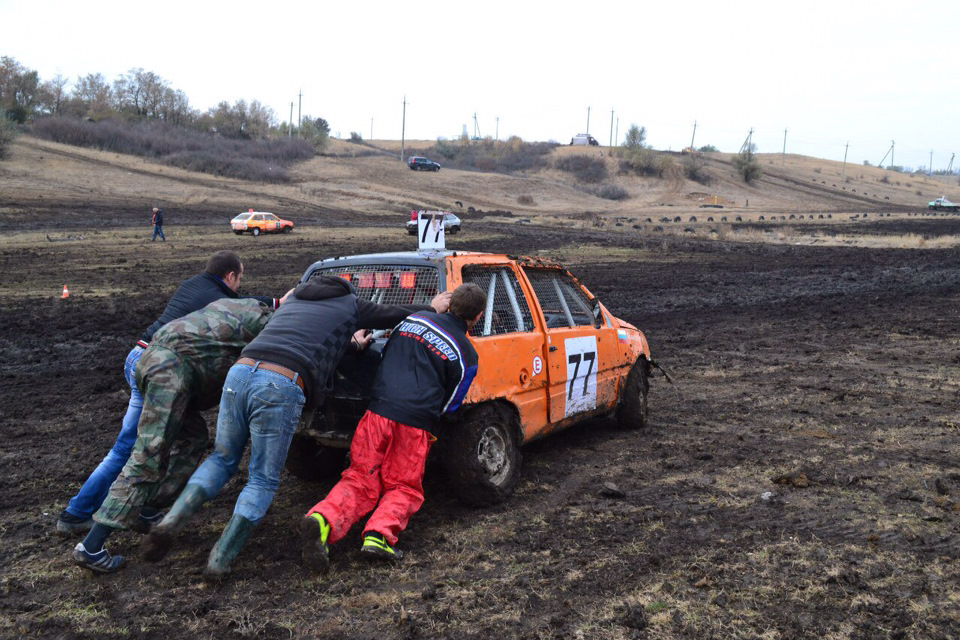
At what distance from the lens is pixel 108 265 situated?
22016 millimetres

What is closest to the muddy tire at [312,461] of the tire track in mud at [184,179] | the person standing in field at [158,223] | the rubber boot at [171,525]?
the rubber boot at [171,525]

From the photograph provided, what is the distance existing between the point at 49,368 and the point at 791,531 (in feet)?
30.4

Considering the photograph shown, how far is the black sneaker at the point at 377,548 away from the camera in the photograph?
4.56 m

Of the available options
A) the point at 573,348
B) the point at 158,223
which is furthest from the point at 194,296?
the point at 158,223

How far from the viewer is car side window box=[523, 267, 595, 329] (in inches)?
260

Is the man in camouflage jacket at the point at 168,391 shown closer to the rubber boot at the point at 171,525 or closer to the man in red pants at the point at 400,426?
the rubber boot at the point at 171,525

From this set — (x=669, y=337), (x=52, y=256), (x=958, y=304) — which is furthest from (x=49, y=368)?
(x=958, y=304)

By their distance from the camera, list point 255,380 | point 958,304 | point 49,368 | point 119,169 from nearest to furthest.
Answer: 1. point 255,380
2. point 49,368
3. point 958,304
4. point 119,169

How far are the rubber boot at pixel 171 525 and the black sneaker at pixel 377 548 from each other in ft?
3.13

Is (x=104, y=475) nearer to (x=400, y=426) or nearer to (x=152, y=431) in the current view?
(x=152, y=431)

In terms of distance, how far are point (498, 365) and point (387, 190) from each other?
200ft

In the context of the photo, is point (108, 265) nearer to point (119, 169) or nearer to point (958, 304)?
point (958, 304)

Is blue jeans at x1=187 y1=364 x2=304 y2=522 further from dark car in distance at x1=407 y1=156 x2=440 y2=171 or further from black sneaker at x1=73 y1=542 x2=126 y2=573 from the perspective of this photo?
dark car in distance at x1=407 y1=156 x2=440 y2=171

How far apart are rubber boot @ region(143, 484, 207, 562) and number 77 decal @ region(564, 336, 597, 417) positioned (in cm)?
309
